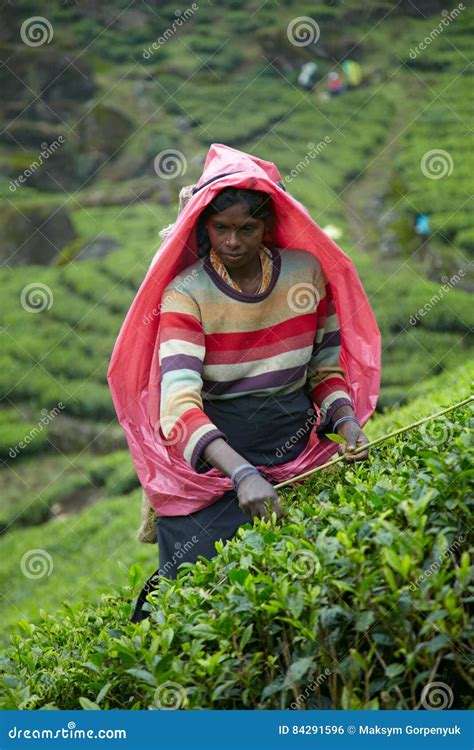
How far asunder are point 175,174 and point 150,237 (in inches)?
67.5

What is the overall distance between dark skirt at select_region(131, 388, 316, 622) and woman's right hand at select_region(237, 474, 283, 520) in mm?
340

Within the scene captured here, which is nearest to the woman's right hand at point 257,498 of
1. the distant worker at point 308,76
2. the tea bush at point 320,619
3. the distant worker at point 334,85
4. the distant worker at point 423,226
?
the tea bush at point 320,619

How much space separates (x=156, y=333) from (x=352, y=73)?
12.0m

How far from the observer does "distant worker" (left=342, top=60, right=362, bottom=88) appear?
1420cm

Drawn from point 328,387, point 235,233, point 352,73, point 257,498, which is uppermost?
point 352,73

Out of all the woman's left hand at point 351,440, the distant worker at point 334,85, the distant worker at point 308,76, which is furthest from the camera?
the distant worker at point 308,76

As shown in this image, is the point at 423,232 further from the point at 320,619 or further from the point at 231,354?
the point at 320,619

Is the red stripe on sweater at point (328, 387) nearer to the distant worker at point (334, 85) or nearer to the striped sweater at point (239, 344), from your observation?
the striped sweater at point (239, 344)

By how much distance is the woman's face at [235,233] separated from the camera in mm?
2846

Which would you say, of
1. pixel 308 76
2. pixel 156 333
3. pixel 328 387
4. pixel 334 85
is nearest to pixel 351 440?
pixel 328 387

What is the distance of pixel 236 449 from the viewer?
3.01m

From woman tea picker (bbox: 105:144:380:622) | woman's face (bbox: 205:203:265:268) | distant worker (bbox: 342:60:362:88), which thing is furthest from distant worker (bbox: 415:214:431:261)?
woman's face (bbox: 205:203:265:268)

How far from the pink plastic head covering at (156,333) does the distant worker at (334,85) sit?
447 inches

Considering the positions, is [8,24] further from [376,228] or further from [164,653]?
[164,653]
